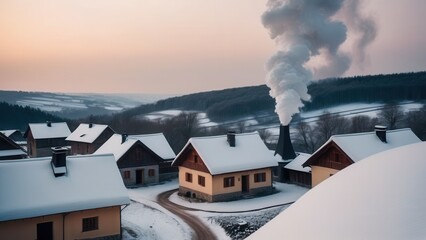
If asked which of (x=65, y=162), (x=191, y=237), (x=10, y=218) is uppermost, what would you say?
(x=65, y=162)

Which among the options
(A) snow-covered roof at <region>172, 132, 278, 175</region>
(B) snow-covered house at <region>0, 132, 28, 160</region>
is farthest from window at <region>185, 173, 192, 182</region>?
(B) snow-covered house at <region>0, 132, 28, 160</region>

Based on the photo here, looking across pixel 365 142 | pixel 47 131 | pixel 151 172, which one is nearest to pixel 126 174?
pixel 151 172

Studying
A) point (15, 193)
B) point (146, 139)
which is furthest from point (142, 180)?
point (15, 193)

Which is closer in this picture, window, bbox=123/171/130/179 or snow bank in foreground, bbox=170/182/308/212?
snow bank in foreground, bbox=170/182/308/212

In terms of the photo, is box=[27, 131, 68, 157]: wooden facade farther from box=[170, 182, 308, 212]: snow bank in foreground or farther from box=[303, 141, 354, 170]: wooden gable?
box=[303, 141, 354, 170]: wooden gable

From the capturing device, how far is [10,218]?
22250 millimetres

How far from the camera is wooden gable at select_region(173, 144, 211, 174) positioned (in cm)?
3769

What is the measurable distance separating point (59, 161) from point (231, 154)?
1733cm

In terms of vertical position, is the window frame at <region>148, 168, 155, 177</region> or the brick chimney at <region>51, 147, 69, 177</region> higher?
the brick chimney at <region>51, 147, 69, 177</region>

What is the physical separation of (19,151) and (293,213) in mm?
41267

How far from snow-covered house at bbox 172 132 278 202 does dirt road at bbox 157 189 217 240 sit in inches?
106

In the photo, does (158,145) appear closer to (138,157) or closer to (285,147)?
(138,157)

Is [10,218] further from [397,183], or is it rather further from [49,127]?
[49,127]

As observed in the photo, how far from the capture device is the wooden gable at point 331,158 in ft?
117
